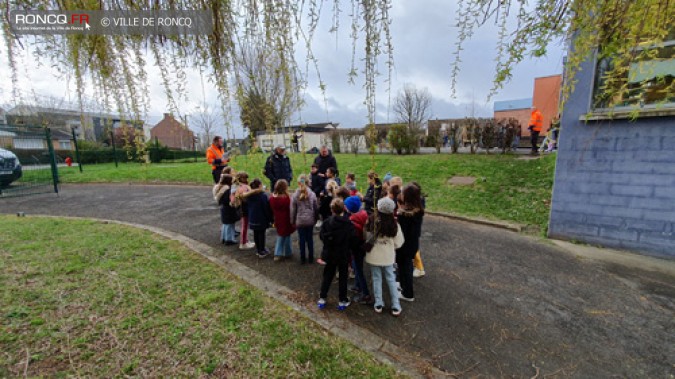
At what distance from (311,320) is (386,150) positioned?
1300 cm

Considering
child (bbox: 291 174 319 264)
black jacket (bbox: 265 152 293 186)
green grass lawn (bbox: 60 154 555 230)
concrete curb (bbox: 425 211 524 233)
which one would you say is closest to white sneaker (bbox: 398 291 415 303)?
child (bbox: 291 174 319 264)

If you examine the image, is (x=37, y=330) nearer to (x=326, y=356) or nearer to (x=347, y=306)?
(x=326, y=356)

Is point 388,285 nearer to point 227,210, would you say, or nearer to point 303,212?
point 303,212

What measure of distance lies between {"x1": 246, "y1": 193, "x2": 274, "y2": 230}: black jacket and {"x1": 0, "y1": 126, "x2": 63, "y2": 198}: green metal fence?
29.0ft

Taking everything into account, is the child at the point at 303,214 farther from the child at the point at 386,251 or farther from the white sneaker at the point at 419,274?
the white sneaker at the point at 419,274

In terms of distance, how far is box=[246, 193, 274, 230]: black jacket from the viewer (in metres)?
4.59

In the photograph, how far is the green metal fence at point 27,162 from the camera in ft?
27.7

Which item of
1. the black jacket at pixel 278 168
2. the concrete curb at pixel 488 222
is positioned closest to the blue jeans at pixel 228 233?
the black jacket at pixel 278 168

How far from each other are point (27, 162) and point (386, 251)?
490 inches

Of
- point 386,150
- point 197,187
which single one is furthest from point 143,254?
point 386,150

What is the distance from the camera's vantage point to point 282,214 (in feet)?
14.8

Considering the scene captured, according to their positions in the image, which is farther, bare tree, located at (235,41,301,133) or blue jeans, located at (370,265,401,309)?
blue jeans, located at (370,265,401,309)

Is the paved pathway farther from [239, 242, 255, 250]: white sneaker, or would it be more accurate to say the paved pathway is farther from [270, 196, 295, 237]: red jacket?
[270, 196, 295, 237]: red jacket

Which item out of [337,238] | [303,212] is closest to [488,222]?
[303,212]
